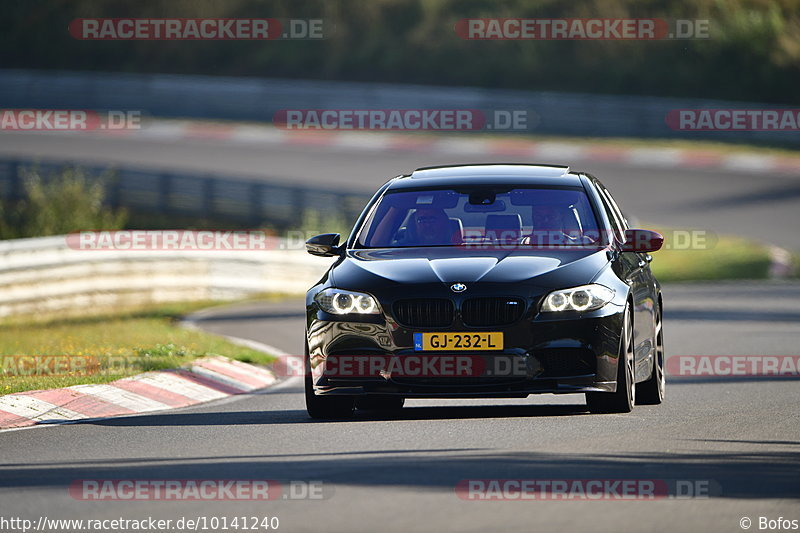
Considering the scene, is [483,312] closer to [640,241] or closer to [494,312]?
[494,312]

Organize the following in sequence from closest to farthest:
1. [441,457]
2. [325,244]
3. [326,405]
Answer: [441,457] → [326,405] → [325,244]

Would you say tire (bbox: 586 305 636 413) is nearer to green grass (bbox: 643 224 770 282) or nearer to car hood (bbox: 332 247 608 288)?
car hood (bbox: 332 247 608 288)

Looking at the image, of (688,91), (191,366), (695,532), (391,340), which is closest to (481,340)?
(391,340)

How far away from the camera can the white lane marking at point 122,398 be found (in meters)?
12.5

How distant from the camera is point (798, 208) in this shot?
33.8 meters

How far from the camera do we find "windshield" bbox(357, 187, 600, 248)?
1144cm

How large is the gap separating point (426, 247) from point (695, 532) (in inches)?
187

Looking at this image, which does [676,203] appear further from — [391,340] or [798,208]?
[391,340]

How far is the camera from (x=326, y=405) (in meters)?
11.1

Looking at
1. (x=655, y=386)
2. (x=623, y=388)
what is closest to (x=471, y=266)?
(x=623, y=388)

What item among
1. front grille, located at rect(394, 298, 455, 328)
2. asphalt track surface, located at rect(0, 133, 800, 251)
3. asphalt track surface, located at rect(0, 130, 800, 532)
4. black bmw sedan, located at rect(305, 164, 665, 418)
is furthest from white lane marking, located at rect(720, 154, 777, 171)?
front grille, located at rect(394, 298, 455, 328)

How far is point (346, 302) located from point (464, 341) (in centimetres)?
87

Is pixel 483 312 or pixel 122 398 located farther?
pixel 122 398

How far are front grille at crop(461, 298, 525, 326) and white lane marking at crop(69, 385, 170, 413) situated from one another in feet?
10.6
